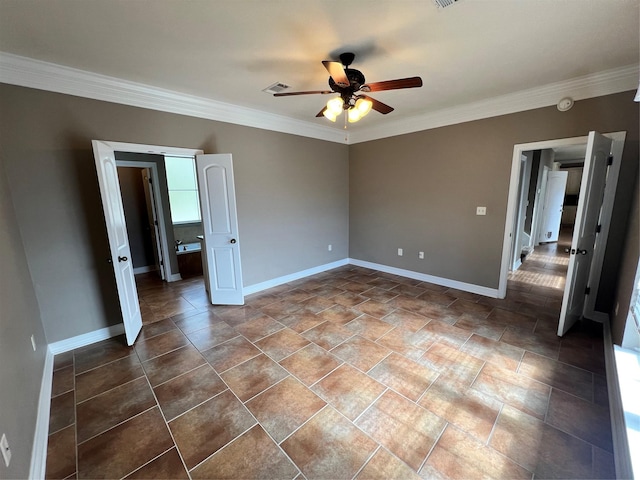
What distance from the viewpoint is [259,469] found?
1.52 meters

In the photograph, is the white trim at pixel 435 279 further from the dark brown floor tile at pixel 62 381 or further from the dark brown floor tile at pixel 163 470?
the dark brown floor tile at pixel 62 381

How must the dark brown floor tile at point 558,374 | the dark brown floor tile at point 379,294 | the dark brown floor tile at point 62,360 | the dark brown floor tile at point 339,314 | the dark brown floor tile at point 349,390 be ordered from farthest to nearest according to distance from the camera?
1. the dark brown floor tile at point 379,294
2. the dark brown floor tile at point 339,314
3. the dark brown floor tile at point 62,360
4. the dark brown floor tile at point 558,374
5. the dark brown floor tile at point 349,390

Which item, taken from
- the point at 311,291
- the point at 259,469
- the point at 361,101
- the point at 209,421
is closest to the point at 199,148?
the point at 361,101

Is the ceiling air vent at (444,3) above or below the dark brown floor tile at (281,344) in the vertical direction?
above

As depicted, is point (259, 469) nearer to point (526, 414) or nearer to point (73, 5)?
point (526, 414)

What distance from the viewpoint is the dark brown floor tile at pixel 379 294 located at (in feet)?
12.6

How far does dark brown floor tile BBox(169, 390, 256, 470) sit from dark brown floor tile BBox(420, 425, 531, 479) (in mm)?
1210

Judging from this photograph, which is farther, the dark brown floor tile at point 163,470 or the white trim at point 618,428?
the dark brown floor tile at point 163,470

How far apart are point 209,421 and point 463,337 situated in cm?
256

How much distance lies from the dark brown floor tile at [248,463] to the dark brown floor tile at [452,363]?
1483 mm

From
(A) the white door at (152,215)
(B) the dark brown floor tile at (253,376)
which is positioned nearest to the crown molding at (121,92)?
(A) the white door at (152,215)

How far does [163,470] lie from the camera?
1.52 metres

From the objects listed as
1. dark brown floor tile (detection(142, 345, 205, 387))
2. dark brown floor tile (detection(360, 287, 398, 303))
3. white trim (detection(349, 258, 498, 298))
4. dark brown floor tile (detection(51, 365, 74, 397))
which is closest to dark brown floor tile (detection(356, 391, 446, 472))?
dark brown floor tile (detection(142, 345, 205, 387))

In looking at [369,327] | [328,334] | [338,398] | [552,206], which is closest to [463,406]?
[338,398]
